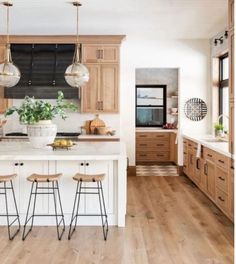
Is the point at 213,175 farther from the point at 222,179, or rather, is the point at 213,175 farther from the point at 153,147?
the point at 153,147

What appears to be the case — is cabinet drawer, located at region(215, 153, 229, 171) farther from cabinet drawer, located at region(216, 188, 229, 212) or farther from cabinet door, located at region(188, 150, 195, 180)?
cabinet door, located at region(188, 150, 195, 180)

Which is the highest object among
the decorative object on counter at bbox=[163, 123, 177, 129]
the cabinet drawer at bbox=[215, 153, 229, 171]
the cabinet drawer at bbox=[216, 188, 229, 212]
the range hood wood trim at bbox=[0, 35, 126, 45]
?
the range hood wood trim at bbox=[0, 35, 126, 45]

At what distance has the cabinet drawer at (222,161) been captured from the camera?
15.0ft

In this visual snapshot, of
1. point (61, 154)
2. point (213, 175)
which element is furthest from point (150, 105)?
point (61, 154)

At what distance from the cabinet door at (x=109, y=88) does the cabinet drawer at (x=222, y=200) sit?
2.87 metres

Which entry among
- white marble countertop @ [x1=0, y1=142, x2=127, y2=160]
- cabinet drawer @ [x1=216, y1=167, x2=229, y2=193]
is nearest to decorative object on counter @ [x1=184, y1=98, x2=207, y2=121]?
cabinet drawer @ [x1=216, y1=167, x2=229, y2=193]

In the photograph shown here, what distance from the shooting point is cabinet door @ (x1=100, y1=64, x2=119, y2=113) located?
23.2 feet

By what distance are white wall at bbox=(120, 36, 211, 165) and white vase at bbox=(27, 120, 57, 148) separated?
325 cm

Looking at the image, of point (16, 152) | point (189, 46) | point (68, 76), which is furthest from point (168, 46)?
point (16, 152)

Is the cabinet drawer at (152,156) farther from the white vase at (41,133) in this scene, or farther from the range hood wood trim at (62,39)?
the white vase at (41,133)

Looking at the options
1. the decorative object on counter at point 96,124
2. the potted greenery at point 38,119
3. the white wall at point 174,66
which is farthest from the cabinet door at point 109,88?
the potted greenery at point 38,119

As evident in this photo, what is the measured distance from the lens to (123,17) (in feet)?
18.9

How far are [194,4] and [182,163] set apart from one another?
12.4 feet

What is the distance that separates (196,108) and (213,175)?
275 centimetres
